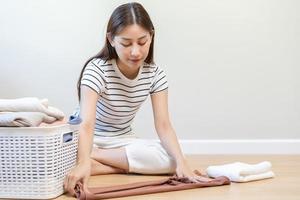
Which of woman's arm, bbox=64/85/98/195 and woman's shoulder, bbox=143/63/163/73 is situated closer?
woman's arm, bbox=64/85/98/195

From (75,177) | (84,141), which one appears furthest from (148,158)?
(75,177)

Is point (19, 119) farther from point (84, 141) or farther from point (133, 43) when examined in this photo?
point (133, 43)

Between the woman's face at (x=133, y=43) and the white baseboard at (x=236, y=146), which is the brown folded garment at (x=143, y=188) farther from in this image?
the white baseboard at (x=236, y=146)

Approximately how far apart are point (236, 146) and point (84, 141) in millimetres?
1023

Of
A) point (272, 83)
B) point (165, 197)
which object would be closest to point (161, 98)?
point (165, 197)

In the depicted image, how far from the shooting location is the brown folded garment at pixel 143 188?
128 cm

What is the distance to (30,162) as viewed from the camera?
1.27 m

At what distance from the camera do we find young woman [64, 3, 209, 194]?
151cm

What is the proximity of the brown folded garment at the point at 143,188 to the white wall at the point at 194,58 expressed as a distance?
860 millimetres

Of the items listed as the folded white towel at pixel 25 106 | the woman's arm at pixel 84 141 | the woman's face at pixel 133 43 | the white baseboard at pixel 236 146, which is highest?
the woman's face at pixel 133 43

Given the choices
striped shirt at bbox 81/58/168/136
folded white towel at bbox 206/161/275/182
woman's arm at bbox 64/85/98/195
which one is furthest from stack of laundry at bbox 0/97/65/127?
folded white towel at bbox 206/161/275/182

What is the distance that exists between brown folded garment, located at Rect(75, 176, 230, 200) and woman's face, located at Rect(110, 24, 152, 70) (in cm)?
40

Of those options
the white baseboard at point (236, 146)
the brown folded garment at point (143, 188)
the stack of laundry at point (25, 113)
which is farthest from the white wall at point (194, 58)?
the stack of laundry at point (25, 113)

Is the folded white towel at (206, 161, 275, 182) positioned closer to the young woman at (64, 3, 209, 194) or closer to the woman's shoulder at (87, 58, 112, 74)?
the young woman at (64, 3, 209, 194)
